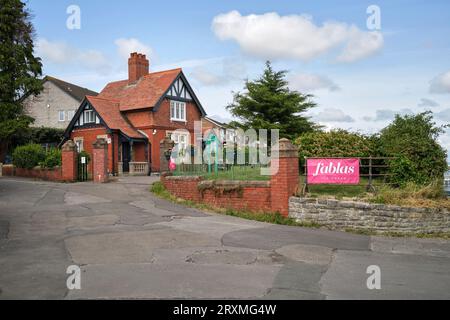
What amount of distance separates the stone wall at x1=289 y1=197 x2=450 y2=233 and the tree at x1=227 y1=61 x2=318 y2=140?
18.5 metres

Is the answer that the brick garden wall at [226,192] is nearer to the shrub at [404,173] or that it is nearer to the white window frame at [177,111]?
the shrub at [404,173]

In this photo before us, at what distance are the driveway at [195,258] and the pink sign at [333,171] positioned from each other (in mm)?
2115

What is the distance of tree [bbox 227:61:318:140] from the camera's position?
30094 mm

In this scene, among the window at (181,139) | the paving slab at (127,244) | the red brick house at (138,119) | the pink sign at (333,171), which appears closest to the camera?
the paving slab at (127,244)

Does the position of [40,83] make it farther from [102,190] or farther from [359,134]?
[359,134]

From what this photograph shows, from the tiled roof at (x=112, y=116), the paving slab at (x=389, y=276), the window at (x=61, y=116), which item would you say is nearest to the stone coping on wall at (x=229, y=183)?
the paving slab at (x=389, y=276)

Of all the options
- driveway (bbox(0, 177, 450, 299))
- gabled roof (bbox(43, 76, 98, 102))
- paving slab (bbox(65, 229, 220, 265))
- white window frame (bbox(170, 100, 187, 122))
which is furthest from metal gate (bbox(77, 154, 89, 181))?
gabled roof (bbox(43, 76, 98, 102))

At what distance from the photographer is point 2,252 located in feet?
25.2

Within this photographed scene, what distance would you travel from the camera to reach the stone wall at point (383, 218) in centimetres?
1088

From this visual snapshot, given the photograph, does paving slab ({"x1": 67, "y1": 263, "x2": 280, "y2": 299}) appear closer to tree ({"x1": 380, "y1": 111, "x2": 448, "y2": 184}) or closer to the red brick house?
tree ({"x1": 380, "y1": 111, "x2": 448, "y2": 184})

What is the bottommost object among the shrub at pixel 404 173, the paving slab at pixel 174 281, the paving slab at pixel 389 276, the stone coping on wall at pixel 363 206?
the paving slab at pixel 389 276

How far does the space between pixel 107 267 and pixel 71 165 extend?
1599 centimetres

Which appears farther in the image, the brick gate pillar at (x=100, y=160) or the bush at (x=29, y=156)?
the bush at (x=29, y=156)
